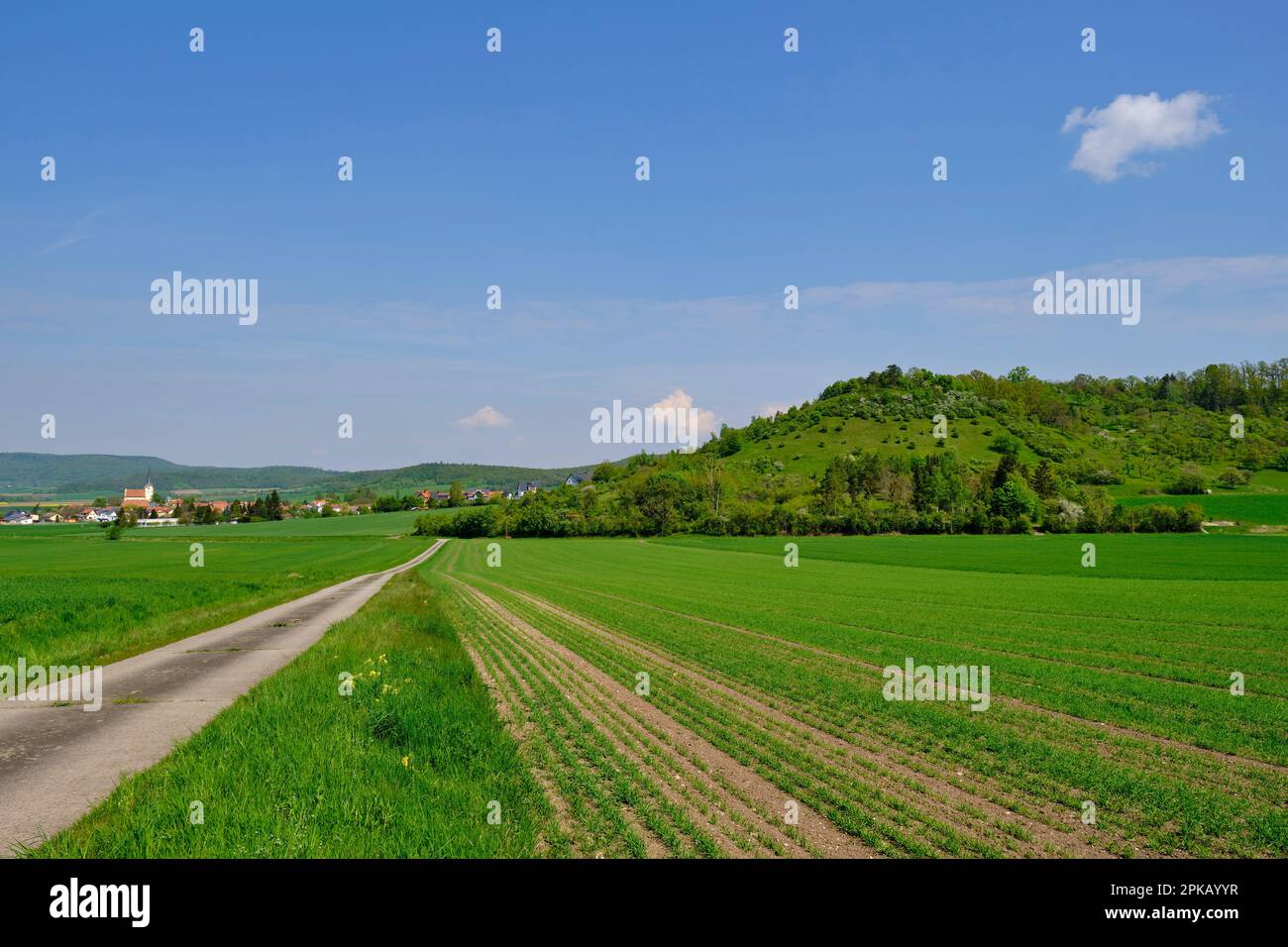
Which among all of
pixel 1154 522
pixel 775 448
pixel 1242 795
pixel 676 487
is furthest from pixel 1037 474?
pixel 1242 795

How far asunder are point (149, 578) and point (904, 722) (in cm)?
5292

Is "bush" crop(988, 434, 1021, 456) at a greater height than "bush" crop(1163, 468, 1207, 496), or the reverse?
"bush" crop(988, 434, 1021, 456)

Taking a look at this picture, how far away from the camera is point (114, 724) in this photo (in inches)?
476

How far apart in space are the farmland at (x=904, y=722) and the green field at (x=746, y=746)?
0.22ft

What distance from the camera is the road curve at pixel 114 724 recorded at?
840 centimetres

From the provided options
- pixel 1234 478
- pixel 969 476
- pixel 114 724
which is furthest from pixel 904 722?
pixel 1234 478

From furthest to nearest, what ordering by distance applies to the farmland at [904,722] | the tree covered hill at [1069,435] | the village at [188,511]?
1. the village at [188,511]
2. the tree covered hill at [1069,435]
3. the farmland at [904,722]

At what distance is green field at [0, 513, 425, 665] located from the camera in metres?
22.3

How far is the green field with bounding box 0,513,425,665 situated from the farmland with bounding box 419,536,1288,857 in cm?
1095

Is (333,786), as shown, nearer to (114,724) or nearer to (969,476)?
(114,724)

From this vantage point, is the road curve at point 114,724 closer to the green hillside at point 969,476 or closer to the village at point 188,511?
the green hillside at point 969,476

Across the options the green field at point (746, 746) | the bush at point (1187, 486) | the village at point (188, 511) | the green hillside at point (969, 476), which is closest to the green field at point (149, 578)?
the green field at point (746, 746)

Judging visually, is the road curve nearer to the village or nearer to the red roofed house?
the village

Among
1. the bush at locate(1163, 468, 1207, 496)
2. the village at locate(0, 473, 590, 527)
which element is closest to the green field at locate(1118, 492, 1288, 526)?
the bush at locate(1163, 468, 1207, 496)
